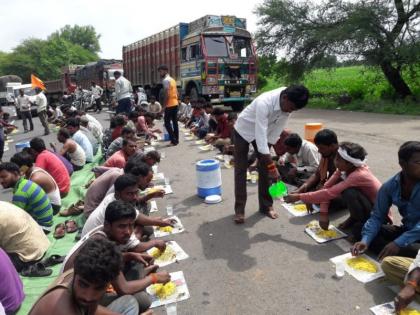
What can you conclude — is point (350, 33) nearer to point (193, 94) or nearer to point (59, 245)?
point (193, 94)

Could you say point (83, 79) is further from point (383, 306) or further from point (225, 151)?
point (383, 306)

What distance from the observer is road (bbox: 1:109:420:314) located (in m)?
2.57

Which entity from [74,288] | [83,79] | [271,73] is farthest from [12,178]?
[83,79]

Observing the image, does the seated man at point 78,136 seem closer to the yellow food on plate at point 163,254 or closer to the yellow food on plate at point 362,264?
the yellow food on plate at point 163,254

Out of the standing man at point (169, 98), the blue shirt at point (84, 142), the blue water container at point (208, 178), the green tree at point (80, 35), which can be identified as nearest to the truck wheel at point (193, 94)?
the standing man at point (169, 98)

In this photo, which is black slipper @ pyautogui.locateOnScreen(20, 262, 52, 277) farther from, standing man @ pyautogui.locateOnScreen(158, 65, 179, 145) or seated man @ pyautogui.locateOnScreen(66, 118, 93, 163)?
standing man @ pyautogui.locateOnScreen(158, 65, 179, 145)

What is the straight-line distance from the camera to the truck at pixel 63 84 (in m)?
26.1

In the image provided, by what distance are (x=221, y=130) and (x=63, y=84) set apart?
23.4 m

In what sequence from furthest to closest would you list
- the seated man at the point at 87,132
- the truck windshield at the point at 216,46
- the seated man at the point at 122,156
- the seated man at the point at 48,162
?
the truck windshield at the point at 216,46
the seated man at the point at 87,132
the seated man at the point at 48,162
the seated man at the point at 122,156

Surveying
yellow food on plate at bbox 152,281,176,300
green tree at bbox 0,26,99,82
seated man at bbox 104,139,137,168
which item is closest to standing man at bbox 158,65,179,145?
seated man at bbox 104,139,137,168

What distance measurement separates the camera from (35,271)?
322cm

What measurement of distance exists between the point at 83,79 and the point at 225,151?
20.1 m

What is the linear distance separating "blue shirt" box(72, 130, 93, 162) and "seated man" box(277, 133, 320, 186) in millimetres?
4133

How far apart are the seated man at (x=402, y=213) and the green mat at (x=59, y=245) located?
2710 mm
